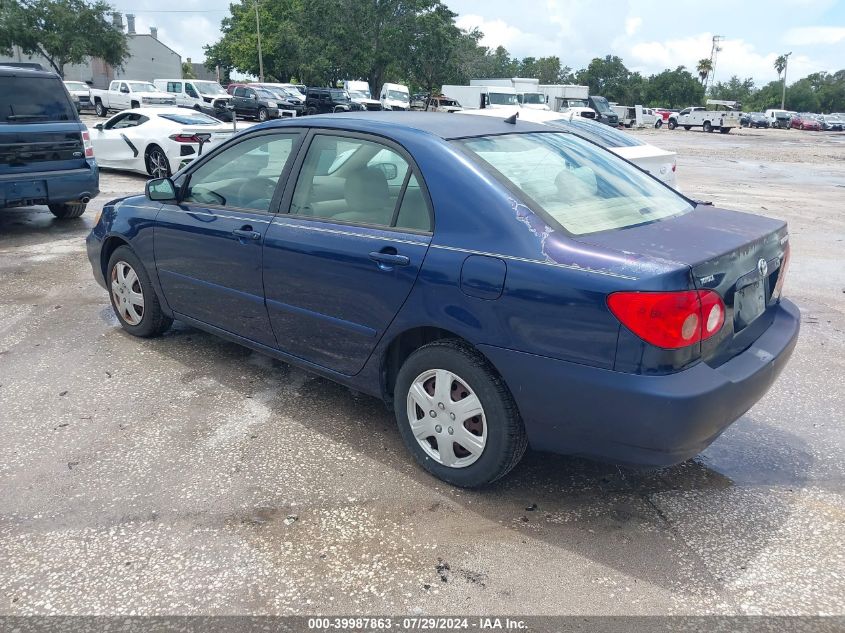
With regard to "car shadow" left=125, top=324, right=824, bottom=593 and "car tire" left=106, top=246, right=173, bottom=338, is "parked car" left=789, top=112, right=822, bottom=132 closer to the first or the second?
"car shadow" left=125, top=324, right=824, bottom=593

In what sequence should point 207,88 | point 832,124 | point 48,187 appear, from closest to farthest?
1. point 48,187
2. point 207,88
3. point 832,124

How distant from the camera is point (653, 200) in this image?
12.1 ft

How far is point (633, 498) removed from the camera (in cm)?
331

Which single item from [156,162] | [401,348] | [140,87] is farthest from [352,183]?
[140,87]

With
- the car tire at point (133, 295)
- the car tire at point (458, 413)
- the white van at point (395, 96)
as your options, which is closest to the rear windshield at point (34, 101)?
the car tire at point (133, 295)

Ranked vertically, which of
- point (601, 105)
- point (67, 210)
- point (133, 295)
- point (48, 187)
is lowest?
point (67, 210)

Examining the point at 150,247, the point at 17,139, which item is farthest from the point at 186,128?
the point at 150,247

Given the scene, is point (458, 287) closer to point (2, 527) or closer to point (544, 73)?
point (2, 527)

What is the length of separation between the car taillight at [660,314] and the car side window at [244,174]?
7.11 feet

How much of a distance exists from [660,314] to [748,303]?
730 mm

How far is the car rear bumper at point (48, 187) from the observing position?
320 inches

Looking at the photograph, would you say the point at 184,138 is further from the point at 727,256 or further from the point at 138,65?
the point at 138,65

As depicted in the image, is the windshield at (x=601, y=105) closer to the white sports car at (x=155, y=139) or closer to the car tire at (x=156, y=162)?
the white sports car at (x=155, y=139)

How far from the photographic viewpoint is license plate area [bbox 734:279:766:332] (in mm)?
3021
